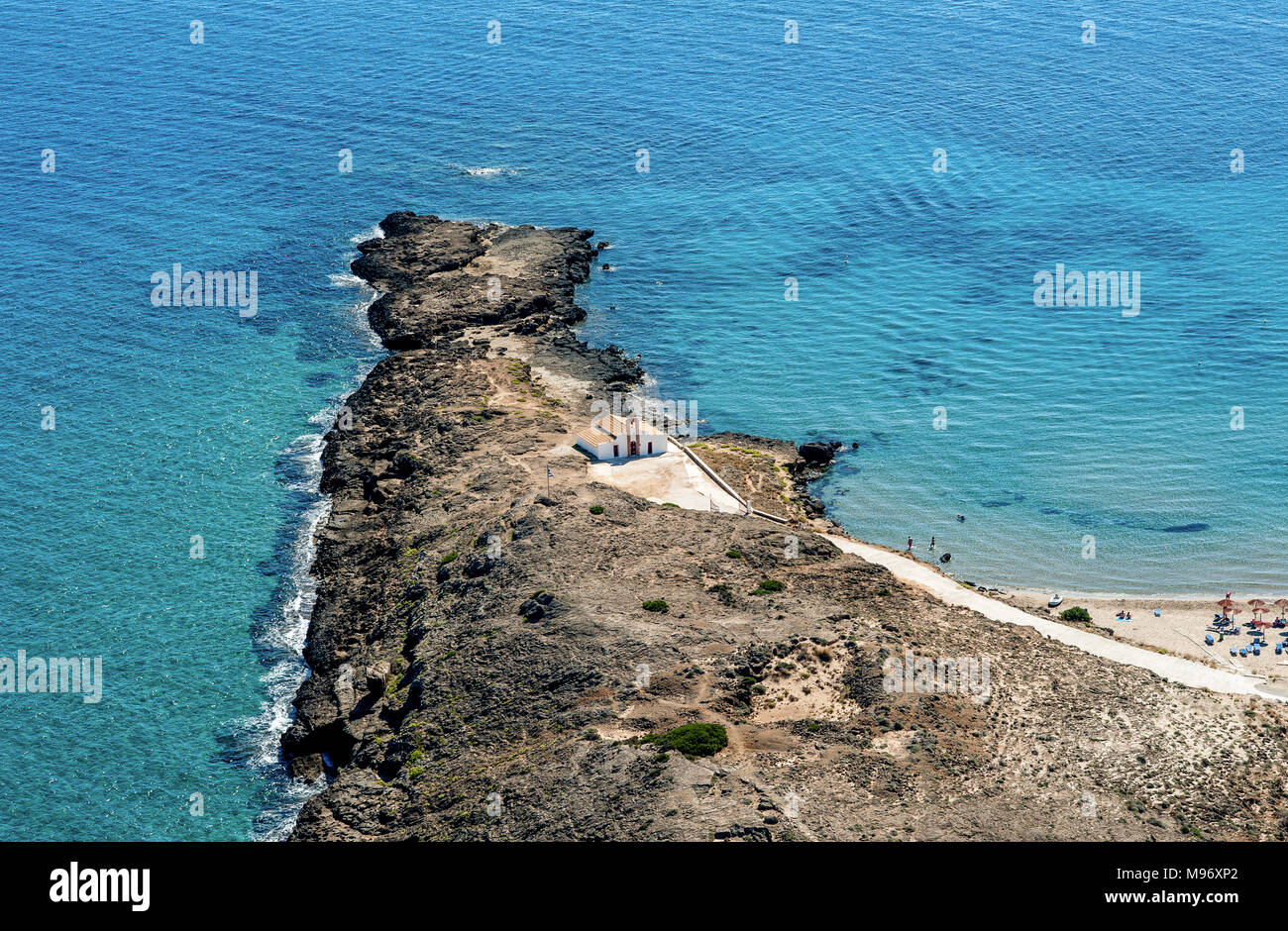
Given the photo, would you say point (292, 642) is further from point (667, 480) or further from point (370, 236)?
point (370, 236)

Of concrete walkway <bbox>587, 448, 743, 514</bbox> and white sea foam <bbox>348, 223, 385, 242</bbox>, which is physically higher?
white sea foam <bbox>348, 223, 385, 242</bbox>

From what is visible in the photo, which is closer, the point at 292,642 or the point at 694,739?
the point at 694,739

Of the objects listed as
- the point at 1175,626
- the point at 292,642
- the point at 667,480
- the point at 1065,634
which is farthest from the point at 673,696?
the point at 1175,626

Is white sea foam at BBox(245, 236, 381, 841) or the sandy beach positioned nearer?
white sea foam at BBox(245, 236, 381, 841)

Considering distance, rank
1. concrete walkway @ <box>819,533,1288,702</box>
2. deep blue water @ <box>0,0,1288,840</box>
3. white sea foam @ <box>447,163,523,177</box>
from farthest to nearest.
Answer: white sea foam @ <box>447,163,523,177</box> < deep blue water @ <box>0,0,1288,840</box> < concrete walkway @ <box>819,533,1288,702</box>

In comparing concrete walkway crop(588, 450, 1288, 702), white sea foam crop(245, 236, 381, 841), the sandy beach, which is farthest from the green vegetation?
the sandy beach

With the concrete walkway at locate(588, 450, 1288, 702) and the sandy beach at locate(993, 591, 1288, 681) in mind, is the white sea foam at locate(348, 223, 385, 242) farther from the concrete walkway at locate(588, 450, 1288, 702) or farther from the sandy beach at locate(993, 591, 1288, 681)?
the sandy beach at locate(993, 591, 1288, 681)

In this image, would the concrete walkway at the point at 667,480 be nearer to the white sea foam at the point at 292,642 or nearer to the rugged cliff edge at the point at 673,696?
the rugged cliff edge at the point at 673,696

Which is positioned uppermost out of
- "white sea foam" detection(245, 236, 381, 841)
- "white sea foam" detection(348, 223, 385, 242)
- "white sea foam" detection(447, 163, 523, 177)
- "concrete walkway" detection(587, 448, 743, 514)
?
"white sea foam" detection(447, 163, 523, 177)
